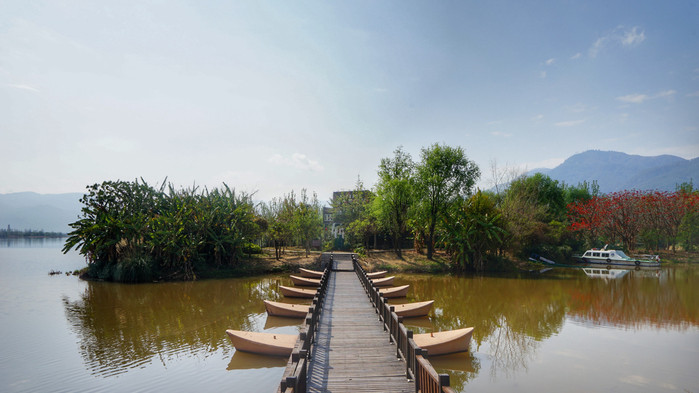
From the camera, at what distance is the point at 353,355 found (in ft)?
33.1

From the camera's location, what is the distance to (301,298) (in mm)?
22125

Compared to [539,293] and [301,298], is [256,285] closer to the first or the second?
[301,298]

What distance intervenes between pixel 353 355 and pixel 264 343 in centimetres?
313

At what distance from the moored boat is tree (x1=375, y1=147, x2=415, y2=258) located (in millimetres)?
20084

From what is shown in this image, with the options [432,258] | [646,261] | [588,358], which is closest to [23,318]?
[588,358]

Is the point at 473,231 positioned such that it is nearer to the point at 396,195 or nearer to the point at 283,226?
the point at 396,195

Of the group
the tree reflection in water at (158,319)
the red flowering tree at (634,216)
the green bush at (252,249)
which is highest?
the red flowering tree at (634,216)

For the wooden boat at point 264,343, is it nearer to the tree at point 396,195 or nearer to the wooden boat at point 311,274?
the wooden boat at point 311,274

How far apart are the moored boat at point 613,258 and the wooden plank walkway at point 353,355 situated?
33.6 m

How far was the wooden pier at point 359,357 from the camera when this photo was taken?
7.21 metres

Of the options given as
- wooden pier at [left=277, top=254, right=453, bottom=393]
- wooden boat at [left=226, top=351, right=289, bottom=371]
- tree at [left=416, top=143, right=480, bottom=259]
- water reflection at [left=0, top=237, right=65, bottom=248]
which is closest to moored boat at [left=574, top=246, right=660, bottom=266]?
tree at [left=416, top=143, right=480, bottom=259]

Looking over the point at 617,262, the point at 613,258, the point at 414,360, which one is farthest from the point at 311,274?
the point at 617,262

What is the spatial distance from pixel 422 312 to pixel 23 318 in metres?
17.6

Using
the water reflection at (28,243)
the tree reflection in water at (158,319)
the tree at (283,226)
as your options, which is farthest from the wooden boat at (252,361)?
the water reflection at (28,243)
